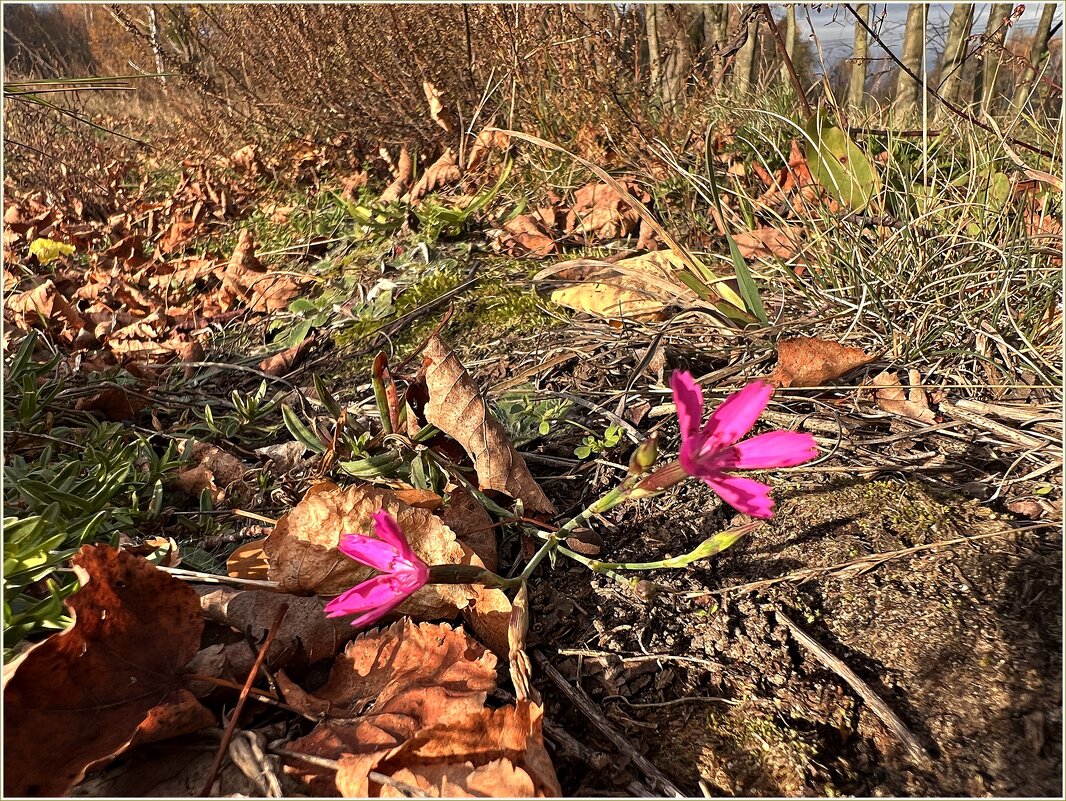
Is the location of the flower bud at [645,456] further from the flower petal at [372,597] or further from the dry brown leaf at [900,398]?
the dry brown leaf at [900,398]

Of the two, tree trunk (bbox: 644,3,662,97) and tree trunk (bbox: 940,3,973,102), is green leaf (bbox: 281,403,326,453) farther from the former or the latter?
tree trunk (bbox: 644,3,662,97)

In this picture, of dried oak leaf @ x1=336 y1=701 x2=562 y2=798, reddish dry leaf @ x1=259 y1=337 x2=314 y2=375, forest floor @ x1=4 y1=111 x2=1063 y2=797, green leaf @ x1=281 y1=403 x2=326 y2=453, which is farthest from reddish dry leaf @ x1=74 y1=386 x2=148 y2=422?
dried oak leaf @ x1=336 y1=701 x2=562 y2=798

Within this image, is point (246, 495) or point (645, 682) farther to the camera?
point (246, 495)

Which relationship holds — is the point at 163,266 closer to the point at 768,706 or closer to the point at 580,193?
the point at 580,193

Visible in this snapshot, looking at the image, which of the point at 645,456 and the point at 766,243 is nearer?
the point at 645,456

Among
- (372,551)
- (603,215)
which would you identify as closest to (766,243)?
(603,215)

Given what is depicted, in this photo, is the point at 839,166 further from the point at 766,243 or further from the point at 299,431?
the point at 299,431

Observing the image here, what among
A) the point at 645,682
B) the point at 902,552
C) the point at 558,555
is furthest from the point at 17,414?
the point at 902,552
